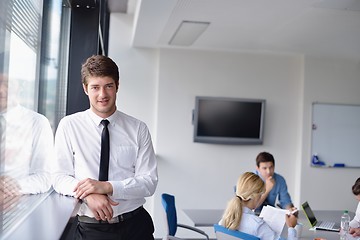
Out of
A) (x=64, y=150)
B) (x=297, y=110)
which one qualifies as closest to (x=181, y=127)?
(x=297, y=110)

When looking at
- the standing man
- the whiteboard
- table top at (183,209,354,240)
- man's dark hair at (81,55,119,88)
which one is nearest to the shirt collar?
the standing man

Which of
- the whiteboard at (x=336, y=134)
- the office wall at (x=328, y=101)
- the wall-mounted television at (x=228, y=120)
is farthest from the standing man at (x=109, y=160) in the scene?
the whiteboard at (x=336, y=134)

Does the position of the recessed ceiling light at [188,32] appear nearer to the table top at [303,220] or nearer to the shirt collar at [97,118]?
the table top at [303,220]

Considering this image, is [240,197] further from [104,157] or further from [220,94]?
[220,94]

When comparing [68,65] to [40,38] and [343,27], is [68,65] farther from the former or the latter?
[343,27]

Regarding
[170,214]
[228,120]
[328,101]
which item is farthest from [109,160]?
[328,101]

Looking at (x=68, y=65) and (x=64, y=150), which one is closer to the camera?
(x=64, y=150)

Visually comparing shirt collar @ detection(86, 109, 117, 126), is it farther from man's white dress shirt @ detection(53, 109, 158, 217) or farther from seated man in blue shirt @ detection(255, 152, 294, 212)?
seated man in blue shirt @ detection(255, 152, 294, 212)

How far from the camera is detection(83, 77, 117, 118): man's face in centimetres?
196

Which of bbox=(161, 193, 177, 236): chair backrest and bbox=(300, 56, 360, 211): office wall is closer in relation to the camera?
bbox=(161, 193, 177, 236): chair backrest

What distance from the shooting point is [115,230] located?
2125mm

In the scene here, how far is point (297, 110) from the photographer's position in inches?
269

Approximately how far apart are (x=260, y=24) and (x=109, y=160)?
11.3ft

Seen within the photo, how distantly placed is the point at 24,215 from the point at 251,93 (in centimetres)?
532
